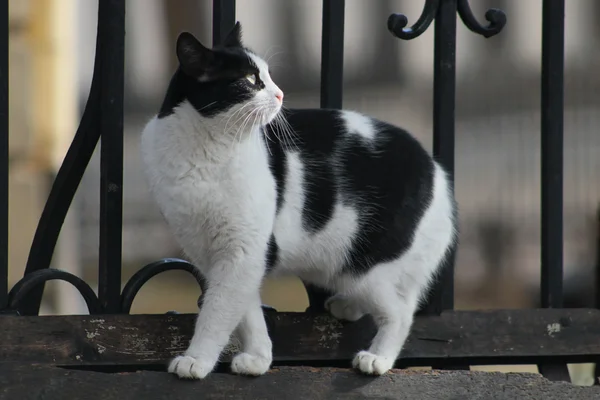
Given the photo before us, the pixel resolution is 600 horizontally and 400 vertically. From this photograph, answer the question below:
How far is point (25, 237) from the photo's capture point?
11.9ft

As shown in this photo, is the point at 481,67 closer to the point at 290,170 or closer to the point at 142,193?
the point at 142,193

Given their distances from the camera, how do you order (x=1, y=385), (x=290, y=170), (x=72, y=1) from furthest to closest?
(x=72, y=1) < (x=290, y=170) < (x=1, y=385)

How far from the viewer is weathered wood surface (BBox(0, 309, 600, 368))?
5.41 ft

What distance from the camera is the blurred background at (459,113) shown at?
335cm

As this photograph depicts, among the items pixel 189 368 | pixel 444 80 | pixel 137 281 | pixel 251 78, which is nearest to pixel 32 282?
pixel 137 281

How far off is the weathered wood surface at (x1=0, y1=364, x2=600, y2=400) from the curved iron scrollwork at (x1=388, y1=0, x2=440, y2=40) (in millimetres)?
631

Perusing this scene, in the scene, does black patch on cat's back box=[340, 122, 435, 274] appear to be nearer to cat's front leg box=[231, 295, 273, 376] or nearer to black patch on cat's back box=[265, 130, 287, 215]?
black patch on cat's back box=[265, 130, 287, 215]

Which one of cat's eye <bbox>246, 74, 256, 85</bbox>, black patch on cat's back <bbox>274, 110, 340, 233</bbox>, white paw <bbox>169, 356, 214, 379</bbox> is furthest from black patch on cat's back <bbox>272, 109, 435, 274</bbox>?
white paw <bbox>169, 356, 214, 379</bbox>

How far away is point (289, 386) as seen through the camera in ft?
5.20

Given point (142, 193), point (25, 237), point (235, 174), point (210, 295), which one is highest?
point (235, 174)

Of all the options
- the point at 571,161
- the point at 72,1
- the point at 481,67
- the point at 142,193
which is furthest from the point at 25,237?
the point at 571,161

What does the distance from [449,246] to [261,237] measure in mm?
442

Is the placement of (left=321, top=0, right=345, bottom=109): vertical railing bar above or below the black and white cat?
above

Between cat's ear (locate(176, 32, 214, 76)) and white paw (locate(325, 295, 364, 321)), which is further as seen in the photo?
white paw (locate(325, 295, 364, 321))
